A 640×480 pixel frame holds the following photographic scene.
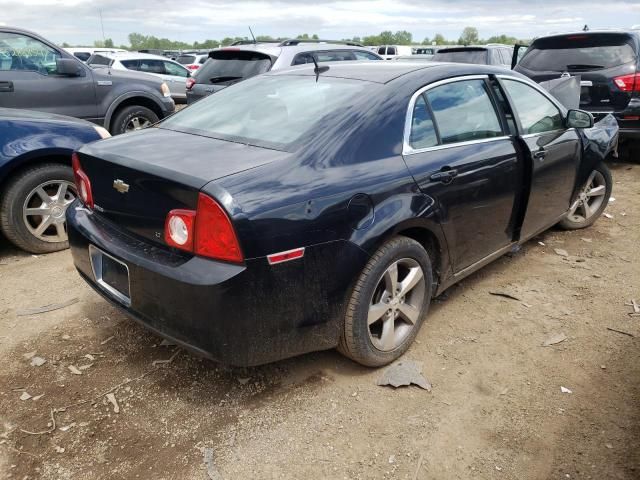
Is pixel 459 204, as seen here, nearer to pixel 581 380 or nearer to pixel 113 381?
pixel 581 380

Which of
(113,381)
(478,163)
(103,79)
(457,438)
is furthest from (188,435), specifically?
(103,79)

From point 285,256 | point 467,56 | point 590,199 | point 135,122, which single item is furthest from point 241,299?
point 467,56

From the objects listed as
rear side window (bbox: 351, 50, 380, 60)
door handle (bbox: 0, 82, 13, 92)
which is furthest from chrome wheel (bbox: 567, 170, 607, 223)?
door handle (bbox: 0, 82, 13, 92)

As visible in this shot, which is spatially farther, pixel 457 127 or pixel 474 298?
pixel 474 298

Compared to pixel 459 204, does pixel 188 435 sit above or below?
below

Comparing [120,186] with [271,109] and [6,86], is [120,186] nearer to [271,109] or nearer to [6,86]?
[271,109]

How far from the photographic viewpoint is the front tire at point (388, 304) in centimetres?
267

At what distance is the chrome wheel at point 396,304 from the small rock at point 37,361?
185 cm

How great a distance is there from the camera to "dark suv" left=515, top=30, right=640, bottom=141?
6.82m

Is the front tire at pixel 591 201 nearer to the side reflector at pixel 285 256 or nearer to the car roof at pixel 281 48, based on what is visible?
the side reflector at pixel 285 256

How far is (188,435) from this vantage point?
2.46 meters

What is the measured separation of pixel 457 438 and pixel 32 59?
21.5 ft

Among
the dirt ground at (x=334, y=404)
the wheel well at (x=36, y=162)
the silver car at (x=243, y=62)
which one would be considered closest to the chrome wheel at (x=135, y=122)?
the silver car at (x=243, y=62)

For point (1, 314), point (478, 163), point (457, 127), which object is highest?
point (457, 127)
